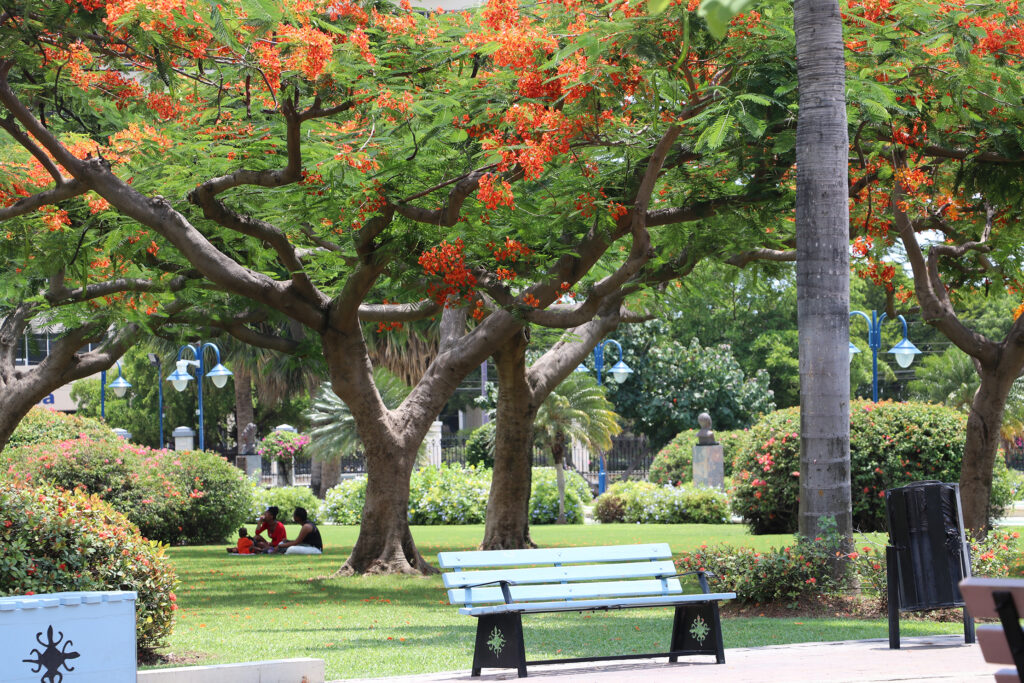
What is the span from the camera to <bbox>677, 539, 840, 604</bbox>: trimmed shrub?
11.2m

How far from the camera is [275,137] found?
1476 centimetres

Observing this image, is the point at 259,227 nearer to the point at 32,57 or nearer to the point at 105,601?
the point at 32,57

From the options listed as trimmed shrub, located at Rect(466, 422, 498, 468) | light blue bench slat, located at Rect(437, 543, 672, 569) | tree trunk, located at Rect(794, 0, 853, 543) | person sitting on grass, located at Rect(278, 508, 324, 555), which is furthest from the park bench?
trimmed shrub, located at Rect(466, 422, 498, 468)

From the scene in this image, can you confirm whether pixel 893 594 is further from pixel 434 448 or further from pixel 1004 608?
pixel 434 448

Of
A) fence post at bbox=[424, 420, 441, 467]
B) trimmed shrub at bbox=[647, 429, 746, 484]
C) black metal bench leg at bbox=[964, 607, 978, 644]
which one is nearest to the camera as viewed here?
black metal bench leg at bbox=[964, 607, 978, 644]

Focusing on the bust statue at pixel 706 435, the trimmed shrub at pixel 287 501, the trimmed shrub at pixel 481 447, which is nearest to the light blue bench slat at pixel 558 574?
the bust statue at pixel 706 435

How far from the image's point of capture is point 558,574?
28.7 ft

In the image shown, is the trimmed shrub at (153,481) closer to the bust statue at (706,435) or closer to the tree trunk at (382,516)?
the tree trunk at (382,516)

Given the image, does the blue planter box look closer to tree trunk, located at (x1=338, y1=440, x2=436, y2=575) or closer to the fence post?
tree trunk, located at (x1=338, y1=440, x2=436, y2=575)

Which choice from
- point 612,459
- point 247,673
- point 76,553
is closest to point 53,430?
point 76,553

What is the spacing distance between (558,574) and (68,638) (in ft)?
11.8

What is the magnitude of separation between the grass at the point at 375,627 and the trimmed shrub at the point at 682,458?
17.6 m

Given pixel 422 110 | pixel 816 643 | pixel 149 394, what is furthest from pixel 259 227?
pixel 149 394

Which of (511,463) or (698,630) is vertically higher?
(511,463)
